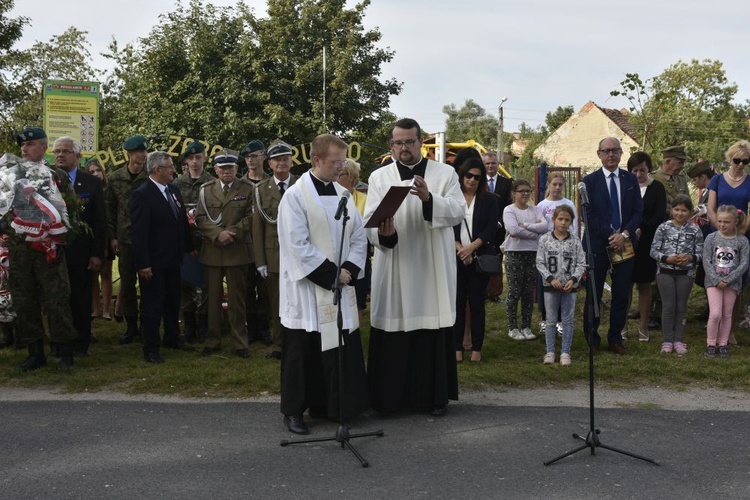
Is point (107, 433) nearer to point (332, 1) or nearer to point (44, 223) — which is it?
point (44, 223)

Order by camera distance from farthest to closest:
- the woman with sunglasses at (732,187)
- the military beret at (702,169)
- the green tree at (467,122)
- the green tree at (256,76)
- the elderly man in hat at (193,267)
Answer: the green tree at (467,122)
the green tree at (256,76)
the military beret at (702,169)
the elderly man in hat at (193,267)
the woman with sunglasses at (732,187)

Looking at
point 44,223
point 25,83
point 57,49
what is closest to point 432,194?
point 44,223

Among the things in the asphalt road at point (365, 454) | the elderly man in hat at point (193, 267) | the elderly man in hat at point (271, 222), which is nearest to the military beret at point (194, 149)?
the elderly man in hat at point (193, 267)

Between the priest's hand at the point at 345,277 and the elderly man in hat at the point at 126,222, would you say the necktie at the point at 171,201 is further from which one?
the priest's hand at the point at 345,277

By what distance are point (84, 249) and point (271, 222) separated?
6.60ft

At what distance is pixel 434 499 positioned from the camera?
15.8ft

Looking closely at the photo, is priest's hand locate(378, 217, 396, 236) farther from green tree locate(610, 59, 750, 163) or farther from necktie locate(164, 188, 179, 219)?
green tree locate(610, 59, 750, 163)

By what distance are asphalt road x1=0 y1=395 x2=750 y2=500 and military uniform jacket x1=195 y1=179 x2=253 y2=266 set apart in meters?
2.32

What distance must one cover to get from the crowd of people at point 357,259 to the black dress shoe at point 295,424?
2cm

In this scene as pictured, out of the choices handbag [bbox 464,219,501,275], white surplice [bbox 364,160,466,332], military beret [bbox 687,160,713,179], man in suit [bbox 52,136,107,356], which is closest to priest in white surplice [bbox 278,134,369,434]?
white surplice [bbox 364,160,466,332]

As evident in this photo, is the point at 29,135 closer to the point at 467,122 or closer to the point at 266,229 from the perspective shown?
the point at 266,229

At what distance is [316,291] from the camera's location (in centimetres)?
616

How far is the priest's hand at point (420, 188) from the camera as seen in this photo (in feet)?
20.5

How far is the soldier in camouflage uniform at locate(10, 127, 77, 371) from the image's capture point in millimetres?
7957
